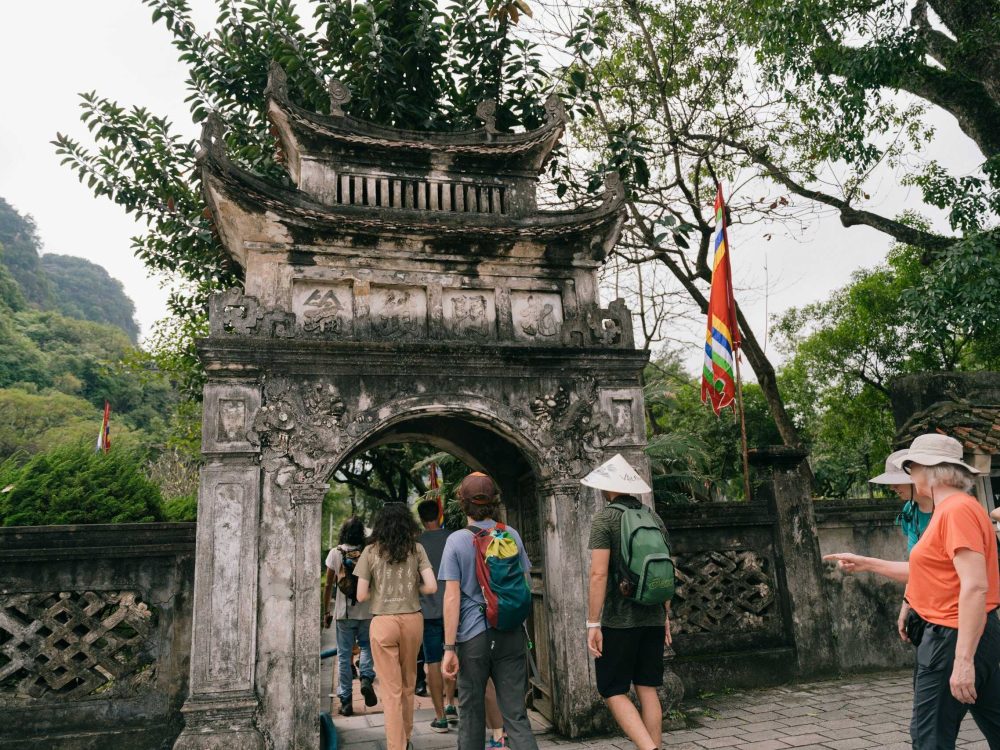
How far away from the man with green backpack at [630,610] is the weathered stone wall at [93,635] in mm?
3842

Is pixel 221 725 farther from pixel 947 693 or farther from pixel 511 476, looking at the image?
pixel 947 693

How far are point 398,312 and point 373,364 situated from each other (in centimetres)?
68

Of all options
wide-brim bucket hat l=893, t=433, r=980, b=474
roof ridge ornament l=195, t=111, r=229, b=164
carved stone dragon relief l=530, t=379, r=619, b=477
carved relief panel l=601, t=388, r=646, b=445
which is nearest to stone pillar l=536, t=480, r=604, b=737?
carved stone dragon relief l=530, t=379, r=619, b=477

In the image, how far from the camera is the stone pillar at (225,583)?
5.36 metres

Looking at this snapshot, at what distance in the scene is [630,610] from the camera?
4305 mm

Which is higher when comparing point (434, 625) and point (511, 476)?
point (511, 476)

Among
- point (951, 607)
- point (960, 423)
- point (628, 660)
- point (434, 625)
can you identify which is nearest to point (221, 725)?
point (434, 625)

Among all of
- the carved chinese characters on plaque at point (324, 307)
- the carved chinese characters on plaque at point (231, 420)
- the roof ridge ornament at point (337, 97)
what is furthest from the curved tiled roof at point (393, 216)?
the carved chinese characters on plaque at point (231, 420)

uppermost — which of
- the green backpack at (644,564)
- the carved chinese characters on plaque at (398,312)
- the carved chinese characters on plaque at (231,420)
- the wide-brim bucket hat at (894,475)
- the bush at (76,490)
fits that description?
the carved chinese characters on plaque at (398,312)

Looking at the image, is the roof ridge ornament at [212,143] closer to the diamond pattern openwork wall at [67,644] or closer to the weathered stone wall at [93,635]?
the weathered stone wall at [93,635]

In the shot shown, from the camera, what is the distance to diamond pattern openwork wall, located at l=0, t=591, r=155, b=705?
18.8 ft

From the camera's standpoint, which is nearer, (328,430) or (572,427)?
(328,430)

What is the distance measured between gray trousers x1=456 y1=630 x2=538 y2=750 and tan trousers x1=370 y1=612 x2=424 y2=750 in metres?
0.60

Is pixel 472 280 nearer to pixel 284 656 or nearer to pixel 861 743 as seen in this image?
pixel 284 656
